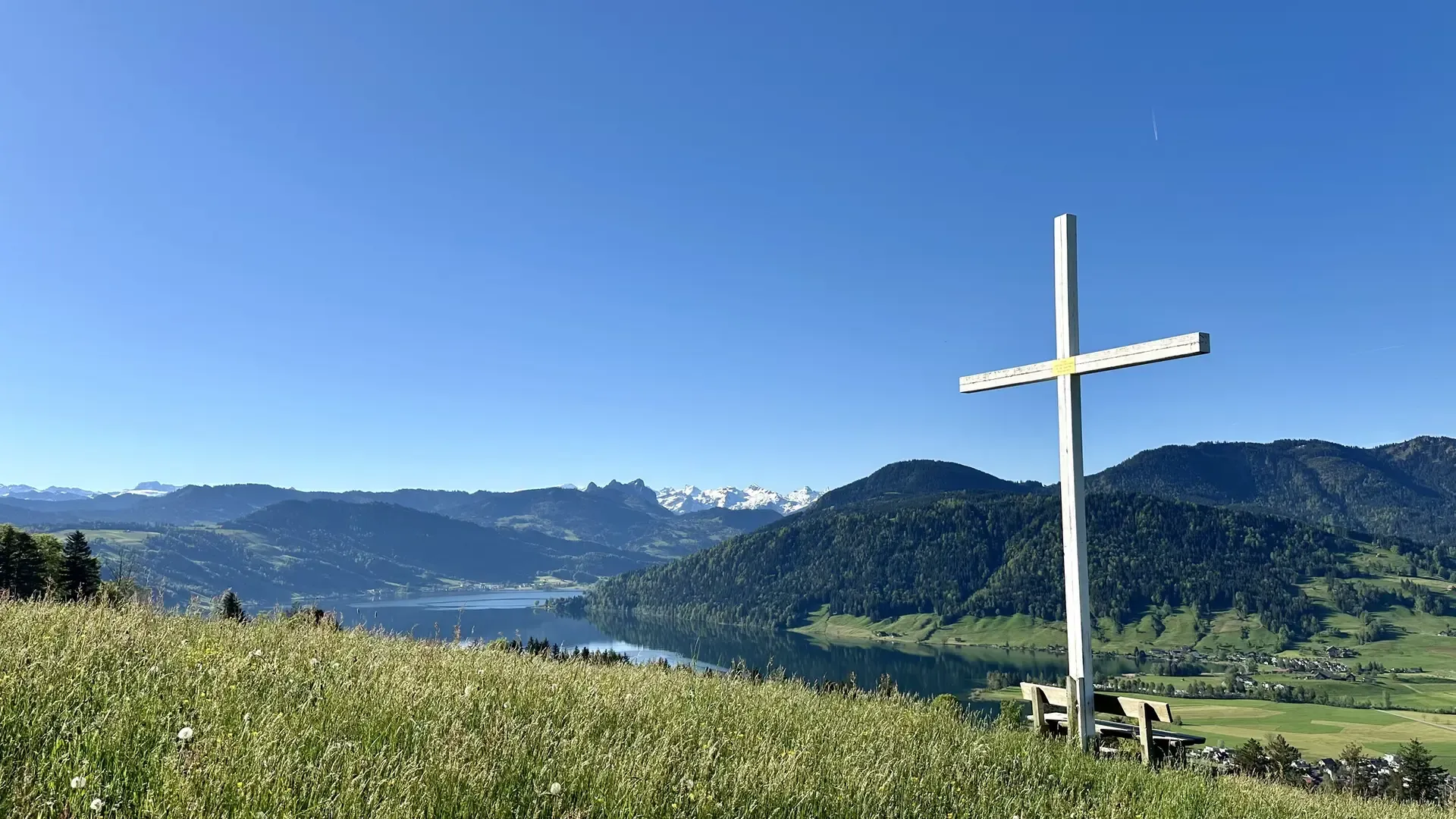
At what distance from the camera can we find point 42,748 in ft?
12.1

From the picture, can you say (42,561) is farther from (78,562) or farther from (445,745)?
(445,745)

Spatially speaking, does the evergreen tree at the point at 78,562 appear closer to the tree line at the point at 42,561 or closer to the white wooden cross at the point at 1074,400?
the tree line at the point at 42,561

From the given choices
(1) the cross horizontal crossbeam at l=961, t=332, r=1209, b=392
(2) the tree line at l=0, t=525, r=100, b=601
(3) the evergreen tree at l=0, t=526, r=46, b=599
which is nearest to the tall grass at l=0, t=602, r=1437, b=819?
(1) the cross horizontal crossbeam at l=961, t=332, r=1209, b=392

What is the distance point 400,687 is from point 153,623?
336 cm

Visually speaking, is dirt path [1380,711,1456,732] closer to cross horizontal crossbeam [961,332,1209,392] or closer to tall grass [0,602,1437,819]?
cross horizontal crossbeam [961,332,1209,392]

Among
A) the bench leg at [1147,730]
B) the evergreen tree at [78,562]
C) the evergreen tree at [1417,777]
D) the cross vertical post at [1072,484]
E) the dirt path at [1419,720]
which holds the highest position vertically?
the cross vertical post at [1072,484]

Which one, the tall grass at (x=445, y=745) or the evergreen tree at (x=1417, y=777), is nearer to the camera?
the tall grass at (x=445, y=745)

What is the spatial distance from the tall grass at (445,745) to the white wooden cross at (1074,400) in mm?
1353

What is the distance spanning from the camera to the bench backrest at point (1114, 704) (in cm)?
866

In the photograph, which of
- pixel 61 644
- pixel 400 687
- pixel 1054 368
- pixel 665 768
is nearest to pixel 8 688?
pixel 61 644

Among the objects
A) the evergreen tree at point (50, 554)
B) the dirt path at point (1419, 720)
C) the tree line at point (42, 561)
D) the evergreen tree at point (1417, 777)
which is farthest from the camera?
the dirt path at point (1419, 720)

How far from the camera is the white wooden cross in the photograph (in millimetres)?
8656

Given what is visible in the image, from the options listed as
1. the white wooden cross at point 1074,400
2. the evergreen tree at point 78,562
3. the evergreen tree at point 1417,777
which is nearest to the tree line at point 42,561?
the evergreen tree at point 78,562

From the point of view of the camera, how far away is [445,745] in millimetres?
4406
